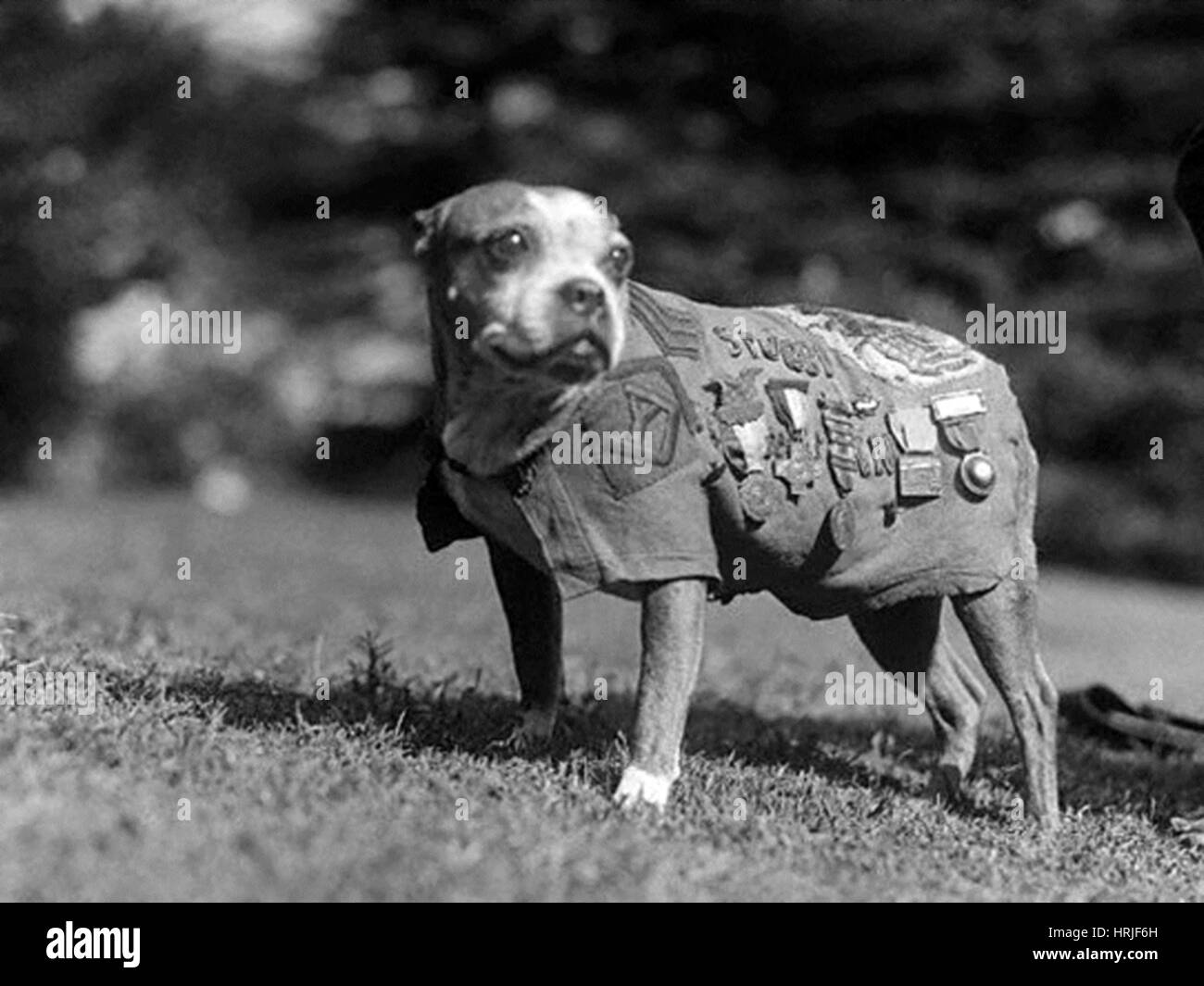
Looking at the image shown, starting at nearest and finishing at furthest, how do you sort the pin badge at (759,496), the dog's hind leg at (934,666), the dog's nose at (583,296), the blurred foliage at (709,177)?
the dog's nose at (583,296) → the pin badge at (759,496) → the dog's hind leg at (934,666) → the blurred foliage at (709,177)

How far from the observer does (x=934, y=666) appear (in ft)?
21.6

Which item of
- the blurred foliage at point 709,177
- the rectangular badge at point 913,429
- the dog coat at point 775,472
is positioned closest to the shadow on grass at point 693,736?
the dog coat at point 775,472

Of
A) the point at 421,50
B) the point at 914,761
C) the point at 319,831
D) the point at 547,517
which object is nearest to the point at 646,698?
the point at 547,517

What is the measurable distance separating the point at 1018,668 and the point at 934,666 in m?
0.53

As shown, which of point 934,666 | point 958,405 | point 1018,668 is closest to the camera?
point 958,405

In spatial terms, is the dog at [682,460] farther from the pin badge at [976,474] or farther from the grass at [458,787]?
the grass at [458,787]

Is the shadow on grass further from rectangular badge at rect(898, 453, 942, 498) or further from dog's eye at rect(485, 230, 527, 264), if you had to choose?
dog's eye at rect(485, 230, 527, 264)

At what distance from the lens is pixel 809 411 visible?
18.4ft

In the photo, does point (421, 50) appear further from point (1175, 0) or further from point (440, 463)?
point (440, 463)

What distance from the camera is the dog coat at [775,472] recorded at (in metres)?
5.23

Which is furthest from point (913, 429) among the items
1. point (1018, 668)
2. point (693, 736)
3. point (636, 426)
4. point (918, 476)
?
point (693, 736)

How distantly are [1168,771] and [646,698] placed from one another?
3.07 meters

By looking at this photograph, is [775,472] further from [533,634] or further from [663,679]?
[533,634]
